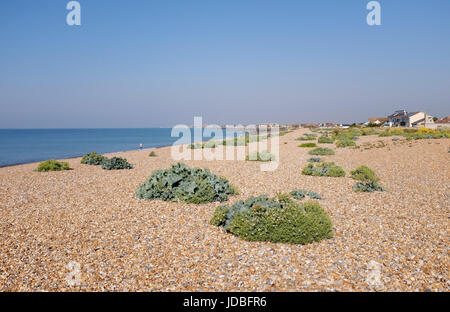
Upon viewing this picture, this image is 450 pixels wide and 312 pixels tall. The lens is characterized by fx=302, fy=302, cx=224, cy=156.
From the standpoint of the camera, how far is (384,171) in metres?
13.8

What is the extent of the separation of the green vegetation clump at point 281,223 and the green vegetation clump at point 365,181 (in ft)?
14.2

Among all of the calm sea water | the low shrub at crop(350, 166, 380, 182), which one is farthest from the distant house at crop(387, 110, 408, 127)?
the low shrub at crop(350, 166, 380, 182)

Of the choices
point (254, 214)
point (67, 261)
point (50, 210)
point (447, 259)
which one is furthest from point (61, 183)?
point (447, 259)

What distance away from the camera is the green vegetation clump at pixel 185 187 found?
8712 mm

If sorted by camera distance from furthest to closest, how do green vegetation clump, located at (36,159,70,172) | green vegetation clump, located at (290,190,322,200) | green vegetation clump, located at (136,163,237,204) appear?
1. green vegetation clump, located at (36,159,70,172)
2. green vegetation clump, located at (290,190,322,200)
3. green vegetation clump, located at (136,163,237,204)

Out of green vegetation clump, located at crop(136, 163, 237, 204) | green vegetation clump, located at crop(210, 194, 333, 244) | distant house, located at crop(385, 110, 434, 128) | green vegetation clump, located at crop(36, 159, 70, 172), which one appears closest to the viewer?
green vegetation clump, located at crop(210, 194, 333, 244)

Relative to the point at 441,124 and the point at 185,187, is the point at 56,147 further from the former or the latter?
the point at 441,124

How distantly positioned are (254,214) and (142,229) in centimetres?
245

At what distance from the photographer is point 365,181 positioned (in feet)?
35.5

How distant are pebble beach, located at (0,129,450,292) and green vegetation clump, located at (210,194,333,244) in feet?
0.54

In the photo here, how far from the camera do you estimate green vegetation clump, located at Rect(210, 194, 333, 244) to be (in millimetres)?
5608

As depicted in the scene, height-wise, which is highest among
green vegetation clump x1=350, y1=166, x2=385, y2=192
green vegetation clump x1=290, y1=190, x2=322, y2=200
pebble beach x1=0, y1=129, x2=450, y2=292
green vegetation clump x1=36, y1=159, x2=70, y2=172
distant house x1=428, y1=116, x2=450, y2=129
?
distant house x1=428, y1=116, x2=450, y2=129

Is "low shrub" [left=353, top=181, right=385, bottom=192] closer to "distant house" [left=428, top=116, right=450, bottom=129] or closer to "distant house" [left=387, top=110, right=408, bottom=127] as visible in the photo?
Result: "distant house" [left=428, top=116, right=450, bottom=129]
